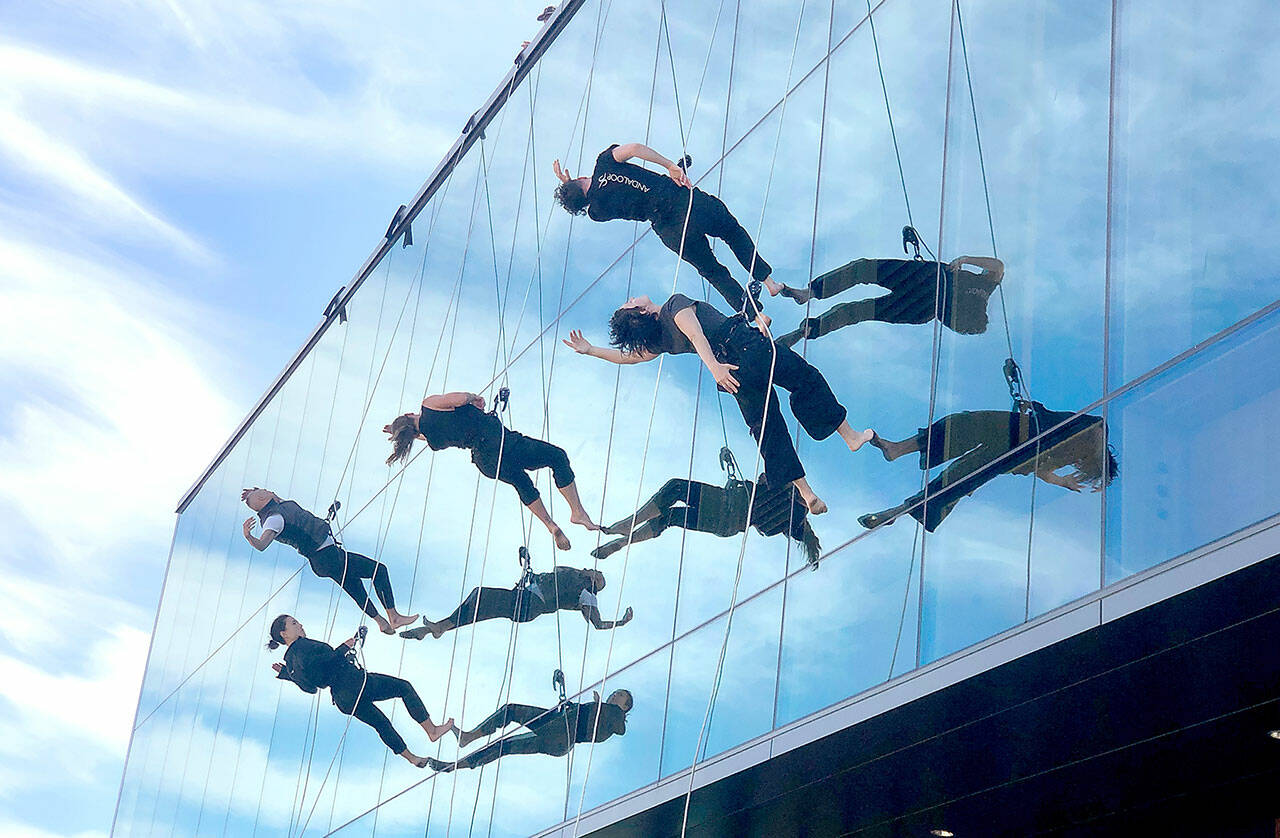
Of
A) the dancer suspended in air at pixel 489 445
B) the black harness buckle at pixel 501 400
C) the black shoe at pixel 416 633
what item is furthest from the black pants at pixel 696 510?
the black shoe at pixel 416 633

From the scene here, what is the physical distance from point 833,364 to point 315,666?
41.9ft

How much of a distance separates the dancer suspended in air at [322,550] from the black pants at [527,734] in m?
3.10

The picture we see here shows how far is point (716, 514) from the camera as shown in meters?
12.1

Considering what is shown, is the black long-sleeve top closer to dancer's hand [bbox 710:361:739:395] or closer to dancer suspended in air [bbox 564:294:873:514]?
dancer suspended in air [bbox 564:294:873:514]

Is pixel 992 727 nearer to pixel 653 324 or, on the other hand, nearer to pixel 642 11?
pixel 653 324

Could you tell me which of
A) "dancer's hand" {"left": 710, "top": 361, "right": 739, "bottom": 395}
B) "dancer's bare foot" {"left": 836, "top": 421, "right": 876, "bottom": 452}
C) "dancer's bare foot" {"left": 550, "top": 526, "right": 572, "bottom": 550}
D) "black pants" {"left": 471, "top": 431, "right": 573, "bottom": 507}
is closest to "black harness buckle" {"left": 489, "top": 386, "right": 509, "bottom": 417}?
"black pants" {"left": 471, "top": 431, "right": 573, "bottom": 507}

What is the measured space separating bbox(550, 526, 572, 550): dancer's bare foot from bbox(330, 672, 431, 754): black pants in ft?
12.1

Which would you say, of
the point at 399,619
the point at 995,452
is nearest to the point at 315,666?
the point at 399,619

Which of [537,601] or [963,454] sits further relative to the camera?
[537,601]

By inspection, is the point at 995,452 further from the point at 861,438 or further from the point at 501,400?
the point at 501,400

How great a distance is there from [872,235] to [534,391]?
6.52 metres

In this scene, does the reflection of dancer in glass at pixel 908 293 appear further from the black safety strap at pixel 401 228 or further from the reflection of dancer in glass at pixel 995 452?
the black safety strap at pixel 401 228

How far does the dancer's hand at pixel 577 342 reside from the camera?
15.5 metres

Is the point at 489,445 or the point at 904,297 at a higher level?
the point at 489,445
